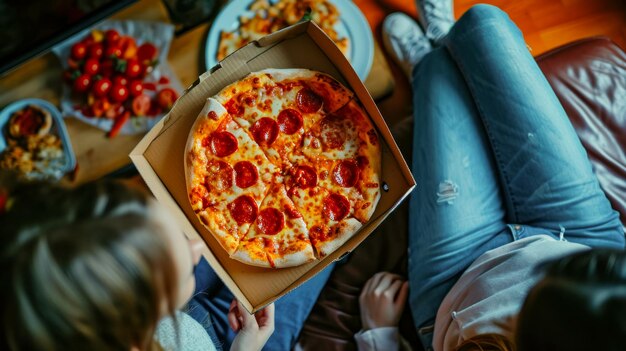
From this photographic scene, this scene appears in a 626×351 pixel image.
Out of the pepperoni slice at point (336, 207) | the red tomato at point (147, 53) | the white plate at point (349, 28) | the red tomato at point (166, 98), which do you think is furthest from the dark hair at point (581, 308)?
the red tomato at point (147, 53)

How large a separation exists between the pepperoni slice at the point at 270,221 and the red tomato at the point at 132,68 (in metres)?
0.64

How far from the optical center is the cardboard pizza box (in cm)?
120

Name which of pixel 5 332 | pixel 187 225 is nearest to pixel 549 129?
pixel 187 225

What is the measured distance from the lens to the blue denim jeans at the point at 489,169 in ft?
4.00

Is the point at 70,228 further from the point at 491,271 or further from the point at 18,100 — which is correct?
the point at 18,100

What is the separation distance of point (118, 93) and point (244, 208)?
1.96ft

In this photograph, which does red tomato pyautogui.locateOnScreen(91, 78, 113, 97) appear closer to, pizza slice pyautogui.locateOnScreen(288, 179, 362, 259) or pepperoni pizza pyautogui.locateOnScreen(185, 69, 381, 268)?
pepperoni pizza pyautogui.locateOnScreen(185, 69, 381, 268)

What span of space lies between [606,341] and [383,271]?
734 millimetres

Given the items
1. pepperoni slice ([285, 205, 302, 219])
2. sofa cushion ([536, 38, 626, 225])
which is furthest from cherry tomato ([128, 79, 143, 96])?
sofa cushion ([536, 38, 626, 225])

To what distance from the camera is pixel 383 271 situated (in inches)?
53.8

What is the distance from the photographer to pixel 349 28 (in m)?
1.59

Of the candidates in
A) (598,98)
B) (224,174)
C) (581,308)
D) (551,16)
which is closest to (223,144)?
(224,174)

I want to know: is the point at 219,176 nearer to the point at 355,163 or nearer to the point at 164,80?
the point at 355,163

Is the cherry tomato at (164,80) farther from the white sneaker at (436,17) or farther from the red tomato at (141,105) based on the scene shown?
the white sneaker at (436,17)
